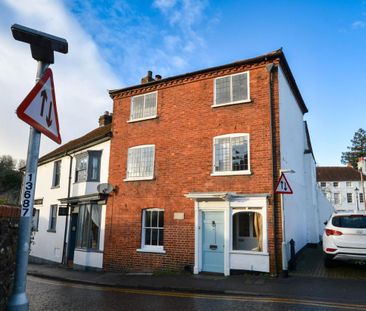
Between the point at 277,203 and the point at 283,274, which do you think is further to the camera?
the point at 277,203

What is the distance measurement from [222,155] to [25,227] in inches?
419

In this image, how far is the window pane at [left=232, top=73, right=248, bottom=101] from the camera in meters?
13.2

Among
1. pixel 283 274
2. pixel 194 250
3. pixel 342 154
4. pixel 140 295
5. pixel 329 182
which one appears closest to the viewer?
pixel 140 295

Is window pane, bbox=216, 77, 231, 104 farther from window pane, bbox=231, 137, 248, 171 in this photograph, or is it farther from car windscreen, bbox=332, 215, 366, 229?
car windscreen, bbox=332, 215, 366, 229

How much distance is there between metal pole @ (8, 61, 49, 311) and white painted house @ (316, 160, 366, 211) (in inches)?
2221

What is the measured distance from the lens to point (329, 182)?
5544 centimetres

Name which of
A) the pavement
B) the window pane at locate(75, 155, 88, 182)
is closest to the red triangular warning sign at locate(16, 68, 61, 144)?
the pavement

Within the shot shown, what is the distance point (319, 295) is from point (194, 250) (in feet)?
17.9

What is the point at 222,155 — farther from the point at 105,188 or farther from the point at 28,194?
the point at 28,194

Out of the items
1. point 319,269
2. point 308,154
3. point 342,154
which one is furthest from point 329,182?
point 319,269

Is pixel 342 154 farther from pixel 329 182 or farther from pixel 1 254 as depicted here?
pixel 1 254

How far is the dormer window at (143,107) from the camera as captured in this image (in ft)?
51.2

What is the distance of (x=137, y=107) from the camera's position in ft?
53.1

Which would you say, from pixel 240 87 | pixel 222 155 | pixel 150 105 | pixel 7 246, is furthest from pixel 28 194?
pixel 150 105
